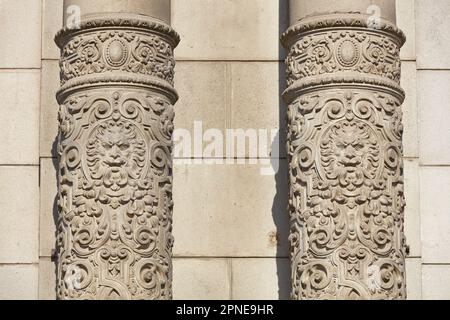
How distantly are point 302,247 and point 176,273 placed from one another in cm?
155

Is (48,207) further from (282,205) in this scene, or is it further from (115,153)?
(282,205)

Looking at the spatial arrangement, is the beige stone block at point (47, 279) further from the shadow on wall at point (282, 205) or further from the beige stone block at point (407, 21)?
the beige stone block at point (407, 21)

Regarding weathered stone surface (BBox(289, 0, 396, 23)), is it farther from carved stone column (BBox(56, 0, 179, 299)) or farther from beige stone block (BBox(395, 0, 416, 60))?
beige stone block (BBox(395, 0, 416, 60))

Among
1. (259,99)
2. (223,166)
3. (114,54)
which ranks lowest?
(223,166)

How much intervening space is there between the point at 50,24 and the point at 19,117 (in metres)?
0.91

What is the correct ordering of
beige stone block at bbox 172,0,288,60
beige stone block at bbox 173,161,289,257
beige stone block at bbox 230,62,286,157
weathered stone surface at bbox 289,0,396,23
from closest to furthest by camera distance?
weathered stone surface at bbox 289,0,396,23
beige stone block at bbox 173,161,289,257
beige stone block at bbox 230,62,286,157
beige stone block at bbox 172,0,288,60

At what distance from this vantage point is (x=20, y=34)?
13.8 metres

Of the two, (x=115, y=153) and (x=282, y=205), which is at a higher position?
(x=115, y=153)

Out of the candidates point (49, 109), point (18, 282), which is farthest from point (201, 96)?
point (18, 282)

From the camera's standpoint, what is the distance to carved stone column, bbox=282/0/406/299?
11.8 m

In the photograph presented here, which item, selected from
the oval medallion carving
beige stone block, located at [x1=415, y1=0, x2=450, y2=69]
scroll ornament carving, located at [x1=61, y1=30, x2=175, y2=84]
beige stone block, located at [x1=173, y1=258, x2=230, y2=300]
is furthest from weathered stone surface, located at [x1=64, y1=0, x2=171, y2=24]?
beige stone block, located at [x1=415, y1=0, x2=450, y2=69]

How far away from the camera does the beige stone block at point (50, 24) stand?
539 inches

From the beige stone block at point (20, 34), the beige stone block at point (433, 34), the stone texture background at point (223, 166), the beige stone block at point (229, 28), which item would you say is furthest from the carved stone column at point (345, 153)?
the beige stone block at point (20, 34)

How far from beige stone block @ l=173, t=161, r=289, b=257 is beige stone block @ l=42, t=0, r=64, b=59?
1.60 m
